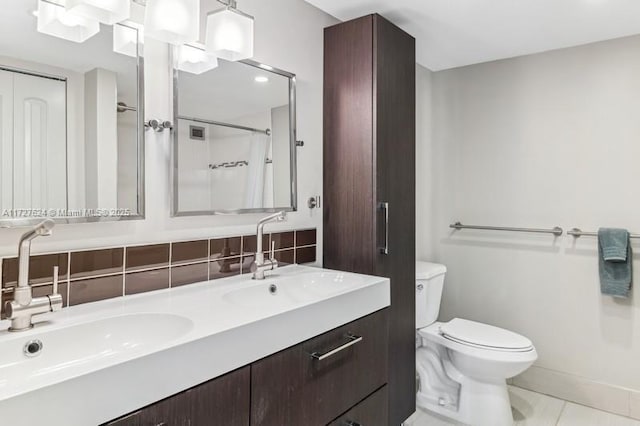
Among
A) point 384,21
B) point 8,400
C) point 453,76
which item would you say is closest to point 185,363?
point 8,400

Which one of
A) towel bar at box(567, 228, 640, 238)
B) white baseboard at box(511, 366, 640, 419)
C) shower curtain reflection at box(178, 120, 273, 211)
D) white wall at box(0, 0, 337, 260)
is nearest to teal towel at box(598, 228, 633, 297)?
towel bar at box(567, 228, 640, 238)

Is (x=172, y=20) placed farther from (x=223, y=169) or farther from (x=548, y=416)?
(x=548, y=416)

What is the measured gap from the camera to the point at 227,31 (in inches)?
58.9

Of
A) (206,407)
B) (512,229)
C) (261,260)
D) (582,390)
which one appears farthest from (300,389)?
(582,390)

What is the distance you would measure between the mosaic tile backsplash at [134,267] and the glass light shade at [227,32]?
74cm

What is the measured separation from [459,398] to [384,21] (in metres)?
2.09

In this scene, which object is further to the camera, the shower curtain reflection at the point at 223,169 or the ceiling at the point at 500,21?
the ceiling at the point at 500,21

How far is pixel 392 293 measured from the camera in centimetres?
203

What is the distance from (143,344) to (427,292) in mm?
1753

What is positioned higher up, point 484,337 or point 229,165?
point 229,165

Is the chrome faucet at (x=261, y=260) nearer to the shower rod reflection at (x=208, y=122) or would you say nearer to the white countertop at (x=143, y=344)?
the white countertop at (x=143, y=344)

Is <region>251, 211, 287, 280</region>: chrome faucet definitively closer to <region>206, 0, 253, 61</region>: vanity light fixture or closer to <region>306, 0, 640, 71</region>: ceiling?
<region>206, 0, 253, 61</region>: vanity light fixture

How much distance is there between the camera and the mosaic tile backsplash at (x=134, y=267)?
1.13 metres

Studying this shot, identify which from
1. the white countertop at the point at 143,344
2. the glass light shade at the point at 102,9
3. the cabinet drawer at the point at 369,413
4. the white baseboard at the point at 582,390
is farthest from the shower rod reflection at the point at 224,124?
the white baseboard at the point at 582,390
